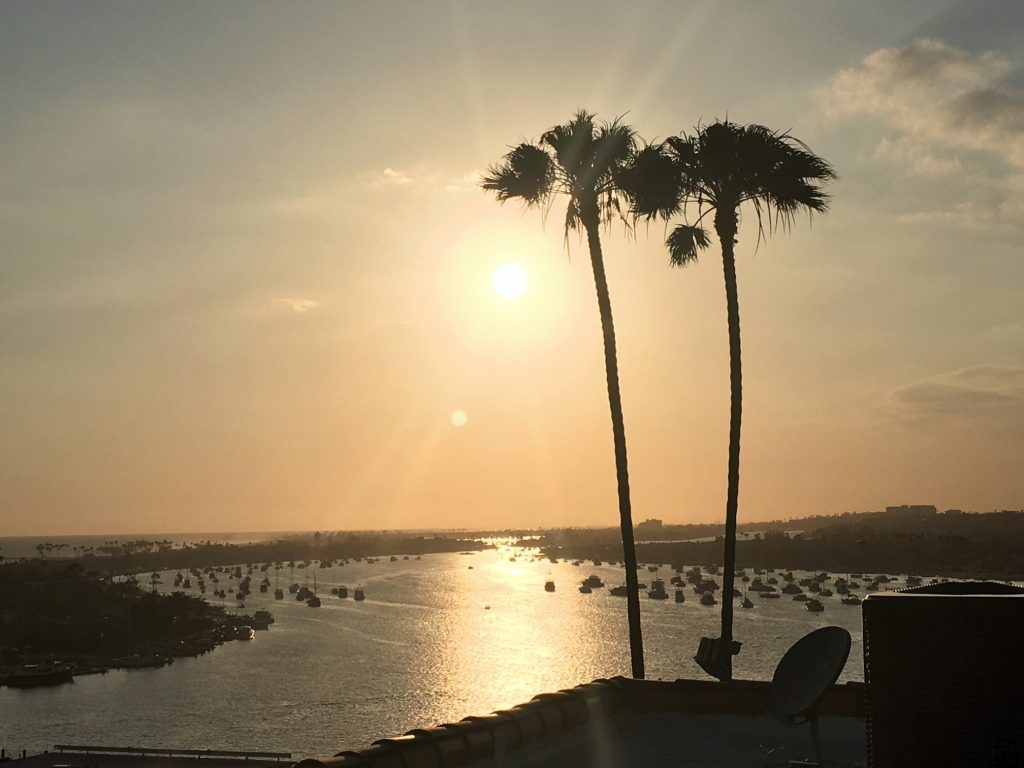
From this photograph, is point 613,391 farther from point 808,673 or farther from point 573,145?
point 808,673

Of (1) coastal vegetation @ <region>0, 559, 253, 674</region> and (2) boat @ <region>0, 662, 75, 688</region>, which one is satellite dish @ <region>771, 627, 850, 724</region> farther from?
(1) coastal vegetation @ <region>0, 559, 253, 674</region>

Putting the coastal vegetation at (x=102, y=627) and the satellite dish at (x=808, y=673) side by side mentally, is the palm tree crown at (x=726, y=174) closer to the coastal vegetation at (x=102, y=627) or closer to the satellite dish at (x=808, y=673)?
the satellite dish at (x=808, y=673)

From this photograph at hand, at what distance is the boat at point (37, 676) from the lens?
129 metres

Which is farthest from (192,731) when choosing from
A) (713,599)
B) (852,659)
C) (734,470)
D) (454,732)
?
(713,599)

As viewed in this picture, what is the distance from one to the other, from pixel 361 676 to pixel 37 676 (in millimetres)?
45719

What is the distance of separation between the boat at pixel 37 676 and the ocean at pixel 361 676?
2087 mm

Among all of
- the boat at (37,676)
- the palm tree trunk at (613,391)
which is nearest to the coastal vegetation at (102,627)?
the boat at (37,676)

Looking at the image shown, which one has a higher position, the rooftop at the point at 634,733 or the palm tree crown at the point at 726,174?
the palm tree crown at the point at 726,174

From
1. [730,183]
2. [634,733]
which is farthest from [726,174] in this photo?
[634,733]

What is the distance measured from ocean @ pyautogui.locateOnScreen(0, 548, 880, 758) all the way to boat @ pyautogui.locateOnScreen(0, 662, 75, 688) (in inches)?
82.1

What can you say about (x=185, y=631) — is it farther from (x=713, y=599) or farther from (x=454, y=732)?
(x=454, y=732)

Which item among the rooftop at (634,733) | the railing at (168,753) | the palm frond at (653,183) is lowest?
the railing at (168,753)

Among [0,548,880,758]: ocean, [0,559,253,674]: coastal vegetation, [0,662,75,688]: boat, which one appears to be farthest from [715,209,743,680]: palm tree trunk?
[0,559,253,674]: coastal vegetation

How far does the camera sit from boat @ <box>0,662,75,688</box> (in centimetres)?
12862
